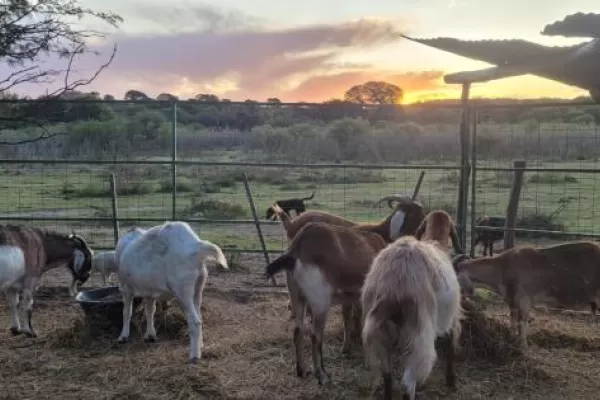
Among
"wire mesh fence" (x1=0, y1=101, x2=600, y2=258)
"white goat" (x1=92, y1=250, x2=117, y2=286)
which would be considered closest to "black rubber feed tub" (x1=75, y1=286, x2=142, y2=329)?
"white goat" (x1=92, y1=250, x2=117, y2=286)

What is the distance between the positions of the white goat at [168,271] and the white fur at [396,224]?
2.13 m

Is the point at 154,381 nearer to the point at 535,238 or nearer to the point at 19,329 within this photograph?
the point at 19,329

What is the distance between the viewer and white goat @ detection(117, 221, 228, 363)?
6.22m

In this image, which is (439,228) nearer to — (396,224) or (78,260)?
(396,224)

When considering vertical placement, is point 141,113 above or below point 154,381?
above

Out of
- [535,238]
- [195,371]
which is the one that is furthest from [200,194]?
[195,371]

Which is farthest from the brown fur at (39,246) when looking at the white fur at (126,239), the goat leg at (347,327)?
the goat leg at (347,327)

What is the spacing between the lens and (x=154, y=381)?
5547 mm

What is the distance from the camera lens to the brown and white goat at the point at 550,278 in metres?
6.77

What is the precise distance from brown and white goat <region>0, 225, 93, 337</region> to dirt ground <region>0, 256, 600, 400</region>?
40 cm

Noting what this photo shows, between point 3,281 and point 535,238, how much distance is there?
10.7 m

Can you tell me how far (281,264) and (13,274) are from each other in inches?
132

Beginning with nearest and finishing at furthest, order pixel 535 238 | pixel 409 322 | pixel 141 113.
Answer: pixel 409 322 → pixel 535 238 → pixel 141 113

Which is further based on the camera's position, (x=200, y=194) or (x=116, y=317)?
(x=200, y=194)
